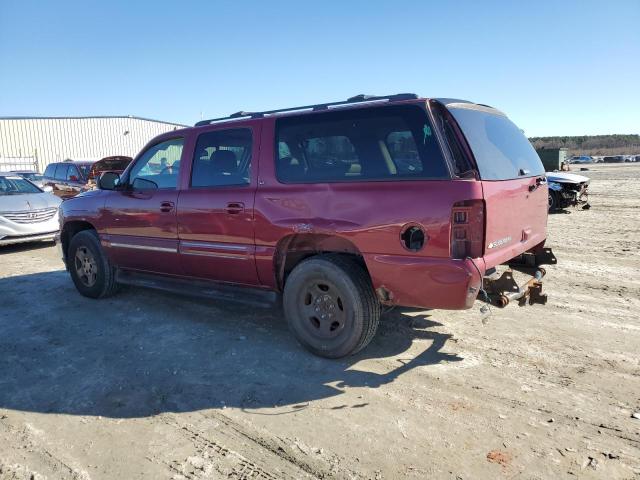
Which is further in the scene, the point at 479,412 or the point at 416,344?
the point at 416,344

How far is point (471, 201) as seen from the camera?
3281 mm

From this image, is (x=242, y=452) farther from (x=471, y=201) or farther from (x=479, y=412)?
(x=471, y=201)

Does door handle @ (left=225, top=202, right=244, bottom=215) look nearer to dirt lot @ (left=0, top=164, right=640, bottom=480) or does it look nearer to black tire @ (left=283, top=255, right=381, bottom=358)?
black tire @ (left=283, top=255, right=381, bottom=358)

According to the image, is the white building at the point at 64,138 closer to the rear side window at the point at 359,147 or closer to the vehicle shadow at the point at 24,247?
the vehicle shadow at the point at 24,247

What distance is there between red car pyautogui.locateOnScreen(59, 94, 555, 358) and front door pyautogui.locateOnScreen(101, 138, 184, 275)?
21 mm

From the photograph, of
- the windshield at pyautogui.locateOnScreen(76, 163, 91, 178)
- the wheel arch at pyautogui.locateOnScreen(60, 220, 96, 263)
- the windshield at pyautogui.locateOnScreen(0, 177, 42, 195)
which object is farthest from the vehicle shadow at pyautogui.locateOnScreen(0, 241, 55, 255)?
the windshield at pyautogui.locateOnScreen(76, 163, 91, 178)

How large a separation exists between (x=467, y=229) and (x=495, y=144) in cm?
103

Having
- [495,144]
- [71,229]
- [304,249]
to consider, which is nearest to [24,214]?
[71,229]

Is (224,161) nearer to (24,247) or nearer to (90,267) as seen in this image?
(90,267)

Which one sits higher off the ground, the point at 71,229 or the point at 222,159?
the point at 222,159

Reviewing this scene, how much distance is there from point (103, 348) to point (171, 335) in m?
0.61

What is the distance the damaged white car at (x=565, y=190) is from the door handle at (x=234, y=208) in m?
12.1

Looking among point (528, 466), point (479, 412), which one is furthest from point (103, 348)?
point (528, 466)

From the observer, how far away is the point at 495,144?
393cm
